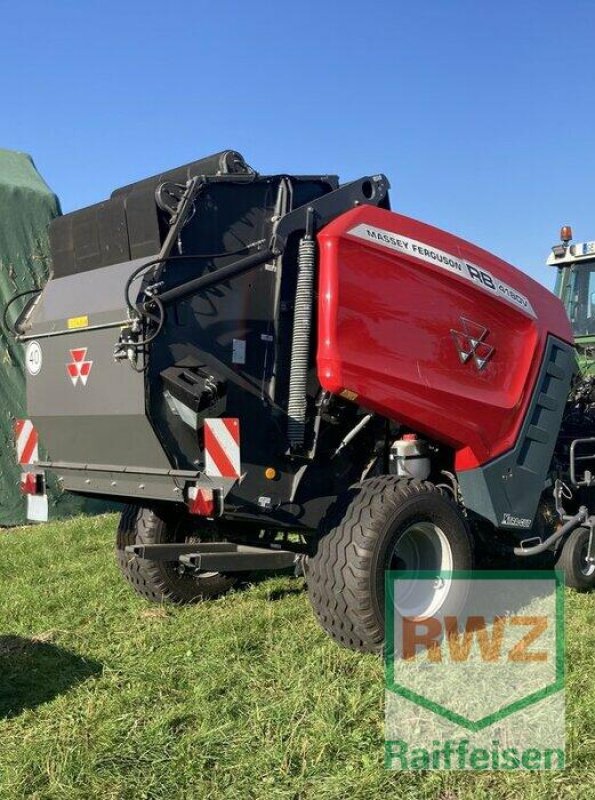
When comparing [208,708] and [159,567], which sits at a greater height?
[159,567]

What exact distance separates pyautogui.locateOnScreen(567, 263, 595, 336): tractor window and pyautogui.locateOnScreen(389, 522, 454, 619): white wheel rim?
3.52 metres

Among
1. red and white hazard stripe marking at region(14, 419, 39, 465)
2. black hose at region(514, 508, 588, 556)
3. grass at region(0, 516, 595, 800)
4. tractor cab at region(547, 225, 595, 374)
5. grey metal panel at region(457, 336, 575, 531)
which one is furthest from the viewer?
tractor cab at region(547, 225, 595, 374)

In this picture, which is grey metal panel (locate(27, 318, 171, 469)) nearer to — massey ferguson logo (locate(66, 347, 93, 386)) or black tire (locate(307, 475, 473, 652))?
massey ferguson logo (locate(66, 347, 93, 386))

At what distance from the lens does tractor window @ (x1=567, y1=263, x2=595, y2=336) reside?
281 inches

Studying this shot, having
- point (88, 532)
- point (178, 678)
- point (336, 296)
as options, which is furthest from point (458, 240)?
point (88, 532)

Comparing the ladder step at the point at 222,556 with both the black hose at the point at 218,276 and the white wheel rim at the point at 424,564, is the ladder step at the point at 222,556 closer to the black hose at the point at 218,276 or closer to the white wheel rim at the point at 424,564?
the white wheel rim at the point at 424,564

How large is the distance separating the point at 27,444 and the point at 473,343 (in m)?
2.72

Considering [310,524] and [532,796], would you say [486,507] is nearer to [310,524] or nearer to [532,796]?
[310,524]

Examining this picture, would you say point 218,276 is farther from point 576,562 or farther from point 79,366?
point 576,562

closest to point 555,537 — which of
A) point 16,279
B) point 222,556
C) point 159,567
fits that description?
point 222,556

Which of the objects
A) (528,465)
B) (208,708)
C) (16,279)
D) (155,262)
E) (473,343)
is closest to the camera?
(208,708)

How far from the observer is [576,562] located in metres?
5.32

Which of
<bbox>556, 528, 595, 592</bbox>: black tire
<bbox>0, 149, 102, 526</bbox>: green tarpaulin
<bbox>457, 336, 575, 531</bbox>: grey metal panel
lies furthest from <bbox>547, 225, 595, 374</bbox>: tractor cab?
<bbox>0, 149, 102, 526</bbox>: green tarpaulin

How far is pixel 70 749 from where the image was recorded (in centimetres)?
299
